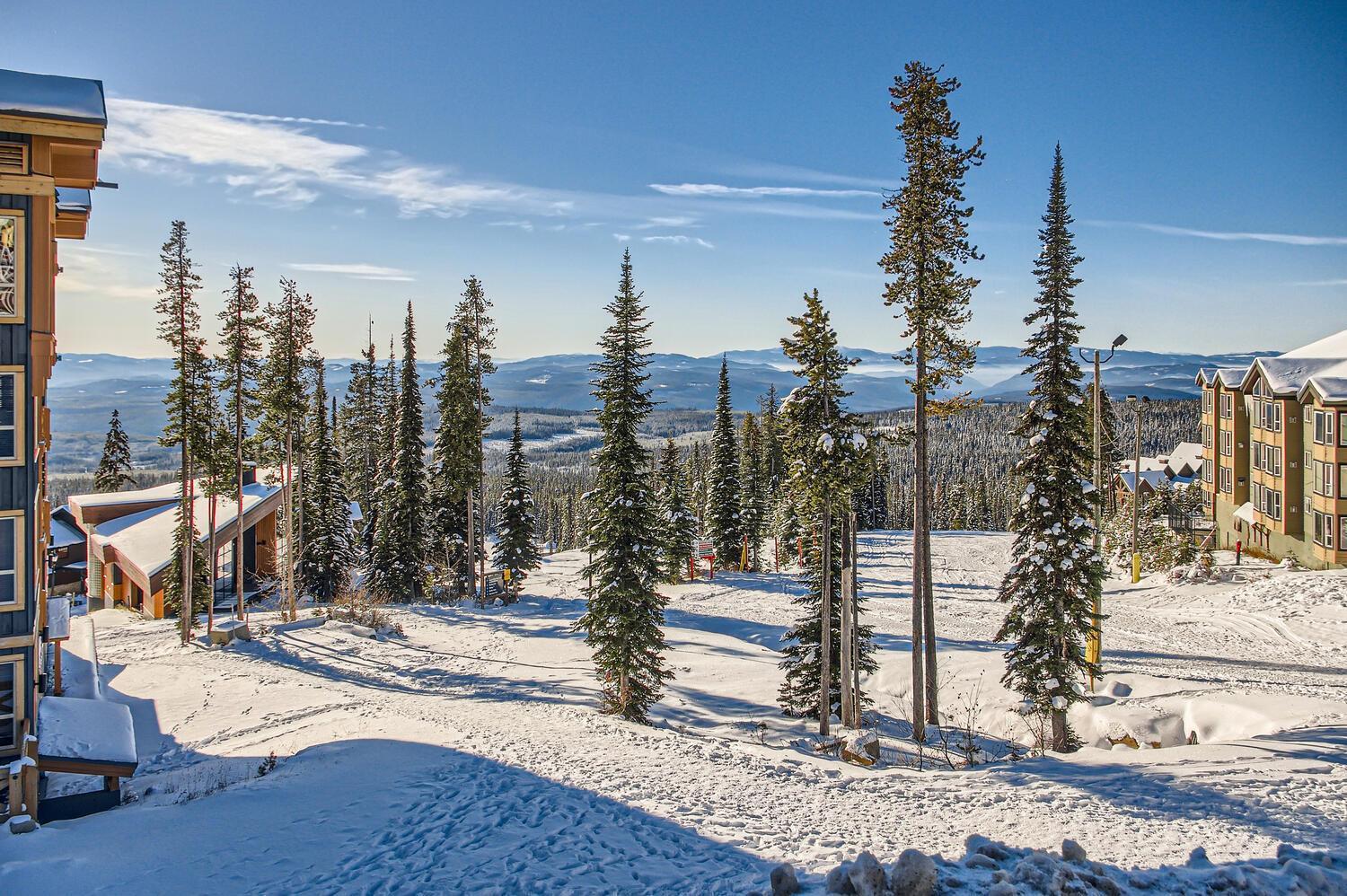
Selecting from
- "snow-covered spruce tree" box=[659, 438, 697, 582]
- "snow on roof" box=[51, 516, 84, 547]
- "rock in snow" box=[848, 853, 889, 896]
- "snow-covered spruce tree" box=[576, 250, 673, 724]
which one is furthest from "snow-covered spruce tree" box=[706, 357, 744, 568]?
"snow on roof" box=[51, 516, 84, 547]

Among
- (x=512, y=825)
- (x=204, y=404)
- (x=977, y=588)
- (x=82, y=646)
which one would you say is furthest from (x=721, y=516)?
(x=512, y=825)

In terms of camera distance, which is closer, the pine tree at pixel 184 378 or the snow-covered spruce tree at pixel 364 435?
the pine tree at pixel 184 378

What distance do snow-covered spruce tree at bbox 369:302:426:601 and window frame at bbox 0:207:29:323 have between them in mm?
26048

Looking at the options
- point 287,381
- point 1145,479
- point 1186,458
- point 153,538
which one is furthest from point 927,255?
point 1186,458

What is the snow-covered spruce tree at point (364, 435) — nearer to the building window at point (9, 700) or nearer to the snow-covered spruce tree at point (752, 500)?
the snow-covered spruce tree at point (752, 500)

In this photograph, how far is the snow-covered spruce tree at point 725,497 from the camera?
1890 inches

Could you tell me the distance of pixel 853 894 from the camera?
704cm

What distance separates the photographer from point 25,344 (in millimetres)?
11539

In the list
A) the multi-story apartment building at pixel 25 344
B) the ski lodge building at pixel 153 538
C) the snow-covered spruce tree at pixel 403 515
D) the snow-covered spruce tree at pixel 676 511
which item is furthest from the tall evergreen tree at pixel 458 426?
the multi-story apartment building at pixel 25 344

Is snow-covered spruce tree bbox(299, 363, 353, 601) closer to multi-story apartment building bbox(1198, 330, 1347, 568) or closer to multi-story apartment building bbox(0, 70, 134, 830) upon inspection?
multi-story apartment building bbox(0, 70, 134, 830)

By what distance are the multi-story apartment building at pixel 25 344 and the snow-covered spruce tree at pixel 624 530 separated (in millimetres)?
10830

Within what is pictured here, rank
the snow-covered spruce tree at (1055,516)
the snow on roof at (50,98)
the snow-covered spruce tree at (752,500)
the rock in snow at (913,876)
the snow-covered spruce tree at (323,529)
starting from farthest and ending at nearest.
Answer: the snow-covered spruce tree at (752,500) → the snow-covered spruce tree at (323,529) → the snow-covered spruce tree at (1055,516) → the snow on roof at (50,98) → the rock in snow at (913,876)

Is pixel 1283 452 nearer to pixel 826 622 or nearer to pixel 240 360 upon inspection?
pixel 826 622

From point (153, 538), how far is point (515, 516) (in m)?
18.6
